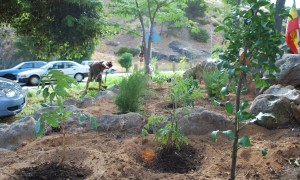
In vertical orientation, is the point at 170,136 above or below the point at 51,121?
below

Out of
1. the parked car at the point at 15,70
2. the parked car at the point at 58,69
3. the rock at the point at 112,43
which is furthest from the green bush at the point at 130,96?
the rock at the point at 112,43

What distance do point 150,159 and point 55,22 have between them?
3.82 meters

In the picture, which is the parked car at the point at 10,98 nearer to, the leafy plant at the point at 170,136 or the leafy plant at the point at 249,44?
the leafy plant at the point at 170,136

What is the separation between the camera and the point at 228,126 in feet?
14.3

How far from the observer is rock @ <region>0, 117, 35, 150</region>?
4250 mm

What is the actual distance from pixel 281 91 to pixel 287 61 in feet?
5.81

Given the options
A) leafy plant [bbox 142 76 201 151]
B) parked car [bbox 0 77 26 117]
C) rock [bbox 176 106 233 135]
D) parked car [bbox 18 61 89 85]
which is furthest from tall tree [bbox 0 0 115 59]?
parked car [bbox 18 61 89 85]

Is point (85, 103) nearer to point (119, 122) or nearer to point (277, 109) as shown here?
point (119, 122)

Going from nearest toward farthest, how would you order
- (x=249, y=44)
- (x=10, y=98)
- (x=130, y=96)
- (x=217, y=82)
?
(x=249, y=44), (x=217, y=82), (x=130, y=96), (x=10, y=98)

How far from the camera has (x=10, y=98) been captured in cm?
Answer: 690

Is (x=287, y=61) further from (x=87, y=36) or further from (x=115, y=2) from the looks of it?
(x=115, y=2)

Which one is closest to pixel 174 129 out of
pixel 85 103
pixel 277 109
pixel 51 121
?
pixel 51 121

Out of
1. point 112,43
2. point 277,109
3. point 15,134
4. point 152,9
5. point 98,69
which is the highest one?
point 152,9

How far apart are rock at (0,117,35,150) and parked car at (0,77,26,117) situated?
2.49m
